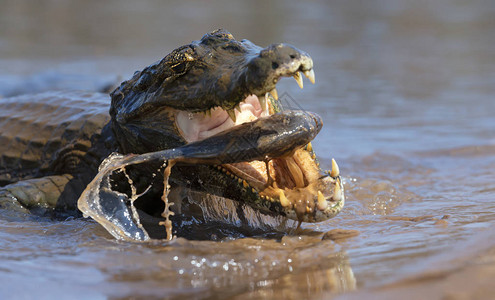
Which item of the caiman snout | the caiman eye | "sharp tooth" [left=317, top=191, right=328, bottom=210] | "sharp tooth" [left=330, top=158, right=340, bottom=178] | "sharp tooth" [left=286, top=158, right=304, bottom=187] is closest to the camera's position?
the caiman snout

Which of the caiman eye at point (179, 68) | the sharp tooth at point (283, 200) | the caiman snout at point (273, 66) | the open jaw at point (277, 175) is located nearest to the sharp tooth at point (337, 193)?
the open jaw at point (277, 175)

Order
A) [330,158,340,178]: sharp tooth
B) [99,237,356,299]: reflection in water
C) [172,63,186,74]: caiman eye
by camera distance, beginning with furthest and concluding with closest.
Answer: [172,63,186,74]: caiman eye → [330,158,340,178]: sharp tooth → [99,237,356,299]: reflection in water

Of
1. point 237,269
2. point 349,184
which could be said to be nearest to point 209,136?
point 237,269

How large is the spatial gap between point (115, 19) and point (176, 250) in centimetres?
1481

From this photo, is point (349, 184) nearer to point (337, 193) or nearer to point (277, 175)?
point (277, 175)

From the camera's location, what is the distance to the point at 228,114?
3.15 m

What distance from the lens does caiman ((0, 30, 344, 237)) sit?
2932 mm

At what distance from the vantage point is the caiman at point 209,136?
9.62 feet

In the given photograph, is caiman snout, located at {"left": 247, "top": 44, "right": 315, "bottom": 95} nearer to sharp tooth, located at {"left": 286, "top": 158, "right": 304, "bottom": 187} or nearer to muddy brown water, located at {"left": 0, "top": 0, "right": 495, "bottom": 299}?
sharp tooth, located at {"left": 286, "top": 158, "right": 304, "bottom": 187}

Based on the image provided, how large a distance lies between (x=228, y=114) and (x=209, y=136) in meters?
0.15

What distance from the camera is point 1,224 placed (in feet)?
12.0

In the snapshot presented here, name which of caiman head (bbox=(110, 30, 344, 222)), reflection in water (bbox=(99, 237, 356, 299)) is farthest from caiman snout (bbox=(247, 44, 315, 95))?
reflection in water (bbox=(99, 237, 356, 299))

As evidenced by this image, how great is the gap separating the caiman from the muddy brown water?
24 cm

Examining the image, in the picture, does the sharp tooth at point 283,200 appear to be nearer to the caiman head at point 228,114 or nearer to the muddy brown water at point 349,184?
the caiman head at point 228,114
